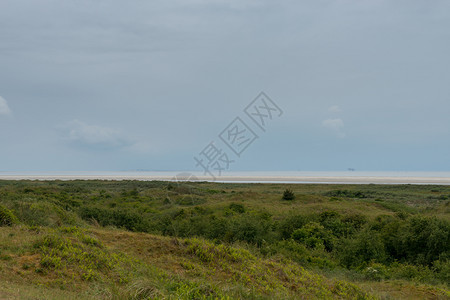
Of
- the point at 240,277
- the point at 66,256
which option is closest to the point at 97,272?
the point at 66,256

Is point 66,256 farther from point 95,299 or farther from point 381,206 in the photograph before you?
point 381,206

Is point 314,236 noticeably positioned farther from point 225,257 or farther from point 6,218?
point 6,218

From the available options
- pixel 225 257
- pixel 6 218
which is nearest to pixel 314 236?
pixel 225 257

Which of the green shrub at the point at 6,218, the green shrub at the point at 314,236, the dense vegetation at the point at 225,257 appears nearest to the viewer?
the dense vegetation at the point at 225,257

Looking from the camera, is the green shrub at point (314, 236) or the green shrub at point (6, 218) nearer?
the green shrub at point (6, 218)

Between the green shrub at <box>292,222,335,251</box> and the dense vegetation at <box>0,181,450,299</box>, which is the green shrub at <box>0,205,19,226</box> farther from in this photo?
the green shrub at <box>292,222,335,251</box>

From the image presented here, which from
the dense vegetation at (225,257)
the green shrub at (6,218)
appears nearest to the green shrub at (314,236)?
the dense vegetation at (225,257)

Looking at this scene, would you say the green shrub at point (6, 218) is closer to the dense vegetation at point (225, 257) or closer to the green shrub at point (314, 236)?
the dense vegetation at point (225, 257)

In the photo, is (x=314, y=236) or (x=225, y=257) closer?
(x=225, y=257)

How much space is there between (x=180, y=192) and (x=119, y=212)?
2235cm

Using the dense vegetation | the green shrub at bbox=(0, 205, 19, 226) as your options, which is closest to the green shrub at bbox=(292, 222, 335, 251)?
the dense vegetation

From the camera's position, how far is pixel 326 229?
20016 mm

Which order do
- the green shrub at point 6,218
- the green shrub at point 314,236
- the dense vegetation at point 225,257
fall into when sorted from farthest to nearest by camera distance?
1. the green shrub at point 314,236
2. the green shrub at point 6,218
3. the dense vegetation at point 225,257

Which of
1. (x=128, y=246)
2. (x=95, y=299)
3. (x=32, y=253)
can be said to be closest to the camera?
(x=95, y=299)
